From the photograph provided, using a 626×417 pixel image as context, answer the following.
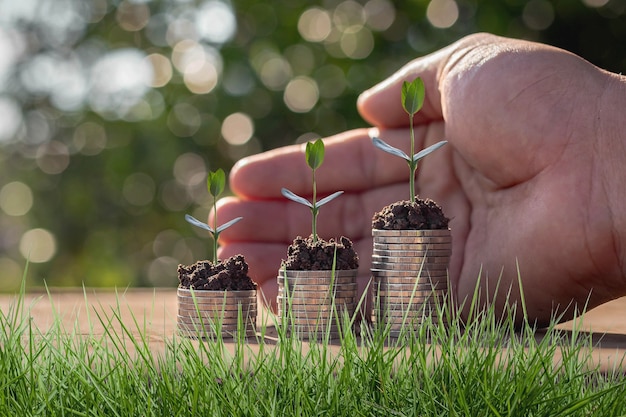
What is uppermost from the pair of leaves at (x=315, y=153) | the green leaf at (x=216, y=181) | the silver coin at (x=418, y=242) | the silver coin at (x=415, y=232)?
the pair of leaves at (x=315, y=153)

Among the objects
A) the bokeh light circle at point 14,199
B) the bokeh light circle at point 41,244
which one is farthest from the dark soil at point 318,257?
the bokeh light circle at point 14,199

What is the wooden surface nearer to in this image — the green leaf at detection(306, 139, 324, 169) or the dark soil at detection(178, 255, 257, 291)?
the dark soil at detection(178, 255, 257, 291)

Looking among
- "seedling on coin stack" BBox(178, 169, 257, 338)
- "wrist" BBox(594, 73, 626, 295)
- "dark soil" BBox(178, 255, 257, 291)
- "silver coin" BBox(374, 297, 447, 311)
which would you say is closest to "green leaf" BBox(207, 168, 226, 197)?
"seedling on coin stack" BBox(178, 169, 257, 338)

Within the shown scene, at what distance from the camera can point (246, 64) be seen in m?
4.00

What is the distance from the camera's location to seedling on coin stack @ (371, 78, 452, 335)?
4.21 feet

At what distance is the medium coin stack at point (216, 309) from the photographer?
1282mm

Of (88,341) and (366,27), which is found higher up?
(366,27)

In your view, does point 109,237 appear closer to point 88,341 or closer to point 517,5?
point 517,5

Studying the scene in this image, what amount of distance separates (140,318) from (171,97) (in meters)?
2.56

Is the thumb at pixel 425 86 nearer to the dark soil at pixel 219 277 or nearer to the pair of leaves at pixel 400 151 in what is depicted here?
the pair of leaves at pixel 400 151

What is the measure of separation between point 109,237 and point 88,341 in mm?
3461

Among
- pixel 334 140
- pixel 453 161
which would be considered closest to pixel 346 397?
pixel 453 161

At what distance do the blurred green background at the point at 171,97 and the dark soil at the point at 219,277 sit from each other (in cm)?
232

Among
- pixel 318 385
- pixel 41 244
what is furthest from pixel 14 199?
pixel 318 385
